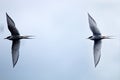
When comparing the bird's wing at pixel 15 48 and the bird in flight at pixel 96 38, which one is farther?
the bird's wing at pixel 15 48

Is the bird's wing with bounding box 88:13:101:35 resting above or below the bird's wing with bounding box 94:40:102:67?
above

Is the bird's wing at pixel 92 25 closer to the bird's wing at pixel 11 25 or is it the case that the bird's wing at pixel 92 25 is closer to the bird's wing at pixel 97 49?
the bird's wing at pixel 97 49

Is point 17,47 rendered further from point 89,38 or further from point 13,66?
point 89,38

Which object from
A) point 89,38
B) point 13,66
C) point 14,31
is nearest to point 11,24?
point 14,31

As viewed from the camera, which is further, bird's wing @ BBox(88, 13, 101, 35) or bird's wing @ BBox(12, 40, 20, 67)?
bird's wing @ BBox(12, 40, 20, 67)

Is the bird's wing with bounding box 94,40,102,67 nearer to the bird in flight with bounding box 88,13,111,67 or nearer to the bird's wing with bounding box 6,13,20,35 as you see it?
the bird in flight with bounding box 88,13,111,67

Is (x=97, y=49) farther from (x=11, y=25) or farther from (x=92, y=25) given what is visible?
(x=11, y=25)

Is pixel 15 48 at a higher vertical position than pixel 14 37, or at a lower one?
lower

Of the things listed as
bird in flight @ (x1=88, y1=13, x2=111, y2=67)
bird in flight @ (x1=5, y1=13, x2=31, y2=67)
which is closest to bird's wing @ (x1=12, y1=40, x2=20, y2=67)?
bird in flight @ (x1=5, y1=13, x2=31, y2=67)

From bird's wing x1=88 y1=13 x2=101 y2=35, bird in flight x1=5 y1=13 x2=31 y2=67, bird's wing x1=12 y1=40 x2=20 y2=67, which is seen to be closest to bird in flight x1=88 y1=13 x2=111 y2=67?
bird's wing x1=88 y1=13 x2=101 y2=35

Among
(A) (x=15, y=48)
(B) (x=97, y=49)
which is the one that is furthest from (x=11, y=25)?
(B) (x=97, y=49)

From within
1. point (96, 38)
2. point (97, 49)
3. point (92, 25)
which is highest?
point (92, 25)

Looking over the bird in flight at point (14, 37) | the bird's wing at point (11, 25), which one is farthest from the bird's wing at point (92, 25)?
the bird's wing at point (11, 25)

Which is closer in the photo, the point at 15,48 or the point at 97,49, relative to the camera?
the point at 97,49
